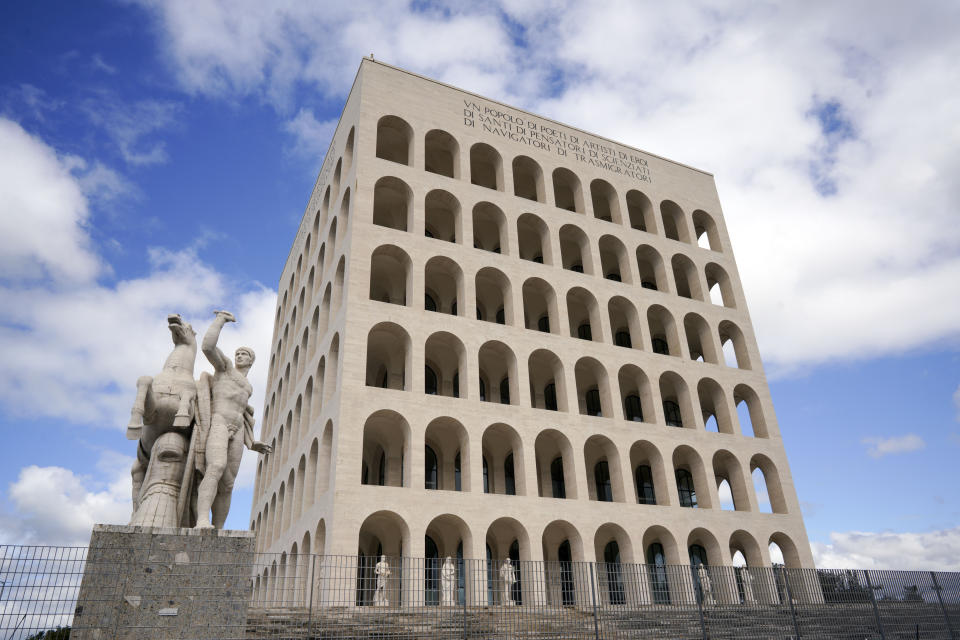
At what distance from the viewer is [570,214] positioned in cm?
3309

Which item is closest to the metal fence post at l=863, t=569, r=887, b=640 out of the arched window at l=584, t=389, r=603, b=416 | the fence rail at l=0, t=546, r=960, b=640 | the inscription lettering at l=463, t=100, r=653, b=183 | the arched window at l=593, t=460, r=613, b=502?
the fence rail at l=0, t=546, r=960, b=640

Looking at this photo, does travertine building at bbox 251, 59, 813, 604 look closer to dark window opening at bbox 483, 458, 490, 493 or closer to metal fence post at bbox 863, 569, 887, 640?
dark window opening at bbox 483, 458, 490, 493

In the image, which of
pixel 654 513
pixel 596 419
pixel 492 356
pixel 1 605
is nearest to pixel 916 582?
pixel 654 513

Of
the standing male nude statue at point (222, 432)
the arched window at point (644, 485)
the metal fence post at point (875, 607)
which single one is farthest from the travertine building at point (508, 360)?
the standing male nude statue at point (222, 432)

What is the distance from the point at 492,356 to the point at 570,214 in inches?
318

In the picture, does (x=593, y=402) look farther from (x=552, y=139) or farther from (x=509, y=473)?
(x=552, y=139)

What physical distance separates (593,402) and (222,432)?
26.3m

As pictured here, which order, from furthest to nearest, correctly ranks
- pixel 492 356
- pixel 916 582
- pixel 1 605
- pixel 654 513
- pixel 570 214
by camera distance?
pixel 570 214, pixel 492 356, pixel 654 513, pixel 916 582, pixel 1 605

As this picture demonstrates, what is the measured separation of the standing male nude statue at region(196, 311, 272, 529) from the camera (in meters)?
9.62

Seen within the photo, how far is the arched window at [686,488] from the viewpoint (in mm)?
33844

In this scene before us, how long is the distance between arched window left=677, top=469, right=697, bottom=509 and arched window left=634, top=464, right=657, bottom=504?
1956 mm

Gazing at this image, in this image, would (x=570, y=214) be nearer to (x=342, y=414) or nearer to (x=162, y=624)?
(x=342, y=414)

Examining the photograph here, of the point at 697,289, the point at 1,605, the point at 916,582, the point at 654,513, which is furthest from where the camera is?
the point at 697,289

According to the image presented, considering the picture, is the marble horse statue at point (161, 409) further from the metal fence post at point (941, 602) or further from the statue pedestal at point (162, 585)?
the metal fence post at point (941, 602)
